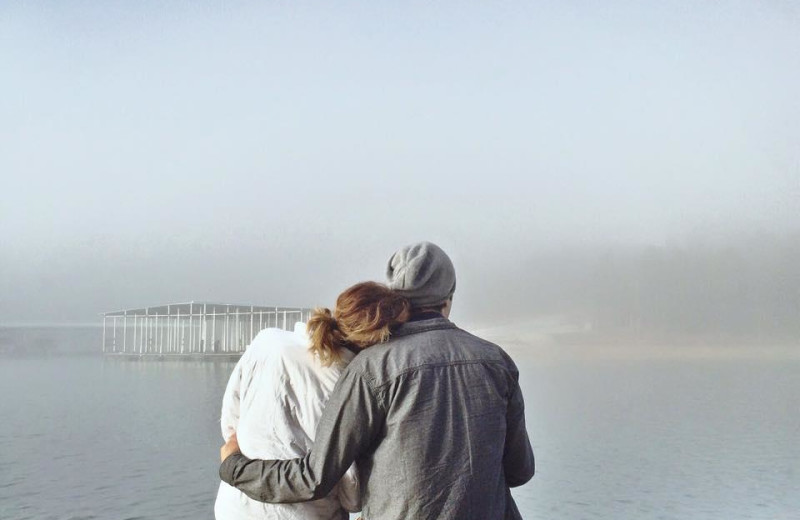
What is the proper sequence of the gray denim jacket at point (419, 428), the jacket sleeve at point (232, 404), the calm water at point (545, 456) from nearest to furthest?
the gray denim jacket at point (419, 428), the jacket sleeve at point (232, 404), the calm water at point (545, 456)

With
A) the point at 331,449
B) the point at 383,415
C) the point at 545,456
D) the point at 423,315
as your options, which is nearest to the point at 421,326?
the point at 423,315

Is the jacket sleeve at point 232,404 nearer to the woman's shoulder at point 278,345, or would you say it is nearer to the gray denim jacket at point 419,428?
the woman's shoulder at point 278,345

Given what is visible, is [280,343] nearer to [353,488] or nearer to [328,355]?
[328,355]

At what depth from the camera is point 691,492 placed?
12.0 metres

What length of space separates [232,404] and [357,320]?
1.25 ft

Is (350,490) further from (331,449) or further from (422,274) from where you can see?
(422,274)

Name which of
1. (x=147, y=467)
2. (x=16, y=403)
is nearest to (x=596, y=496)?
(x=147, y=467)

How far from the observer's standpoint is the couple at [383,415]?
5.47 ft

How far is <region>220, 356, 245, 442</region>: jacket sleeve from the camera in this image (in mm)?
1870

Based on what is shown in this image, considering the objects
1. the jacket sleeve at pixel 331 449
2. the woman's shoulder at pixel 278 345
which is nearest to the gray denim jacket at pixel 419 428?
the jacket sleeve at pixel 331 449

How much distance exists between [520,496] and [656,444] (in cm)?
841

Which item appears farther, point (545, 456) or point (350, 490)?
point (545, 456)

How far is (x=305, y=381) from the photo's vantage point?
1777mm

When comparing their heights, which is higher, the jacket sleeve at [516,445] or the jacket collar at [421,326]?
the jacket collar at [421,326]
